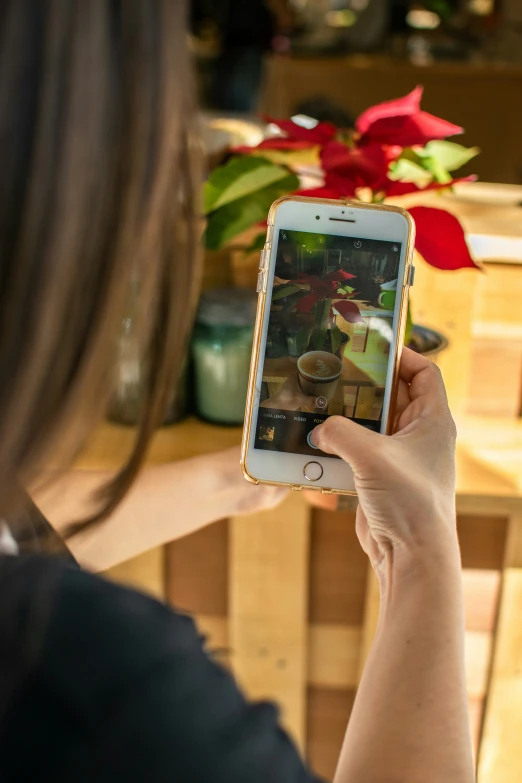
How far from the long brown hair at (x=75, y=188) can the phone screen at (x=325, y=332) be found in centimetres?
22

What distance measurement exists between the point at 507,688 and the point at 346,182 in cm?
52

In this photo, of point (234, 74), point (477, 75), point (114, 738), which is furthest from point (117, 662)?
point (477, 75)

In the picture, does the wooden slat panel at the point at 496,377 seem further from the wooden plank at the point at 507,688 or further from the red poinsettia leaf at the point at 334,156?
the red poinsettia leaf at the point at 334,156

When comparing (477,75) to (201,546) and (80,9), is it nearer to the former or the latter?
(201,546)

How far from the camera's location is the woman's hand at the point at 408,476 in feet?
1.53

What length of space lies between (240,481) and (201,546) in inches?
6.8

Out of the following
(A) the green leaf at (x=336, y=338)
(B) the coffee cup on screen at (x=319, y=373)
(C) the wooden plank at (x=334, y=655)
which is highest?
(A) the green leaf at (x=336, y=338)

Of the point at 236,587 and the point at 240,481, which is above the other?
the point at 240,481

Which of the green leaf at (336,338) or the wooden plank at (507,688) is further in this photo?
the wooden plank at (507,688)

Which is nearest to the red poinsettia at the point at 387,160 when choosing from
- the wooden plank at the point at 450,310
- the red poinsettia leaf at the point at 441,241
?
the red poinsettia leaf at the point at 441,241

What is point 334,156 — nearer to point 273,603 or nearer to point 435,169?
point 435,169

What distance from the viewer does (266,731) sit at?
314 millimetres

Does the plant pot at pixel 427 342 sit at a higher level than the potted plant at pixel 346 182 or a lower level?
lower

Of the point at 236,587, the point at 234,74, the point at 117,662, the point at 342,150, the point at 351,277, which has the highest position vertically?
the point at 234,74
